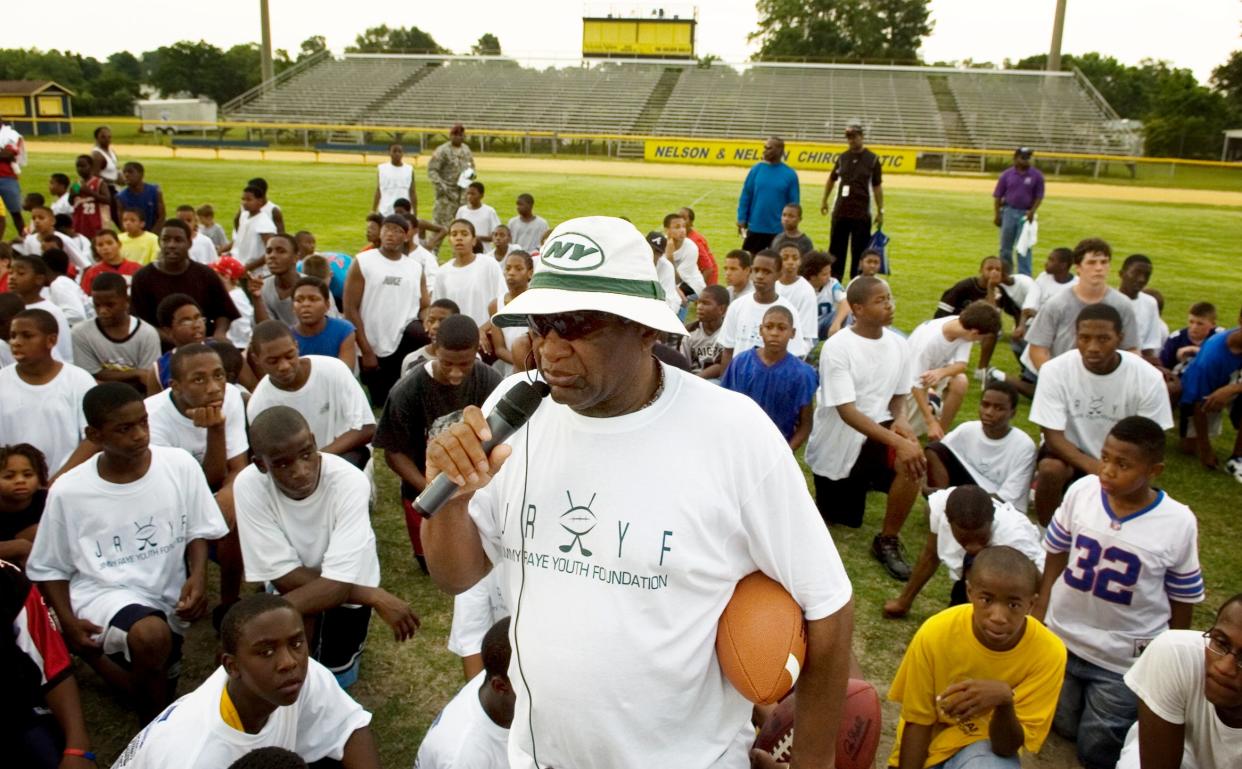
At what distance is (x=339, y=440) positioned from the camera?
6062mm

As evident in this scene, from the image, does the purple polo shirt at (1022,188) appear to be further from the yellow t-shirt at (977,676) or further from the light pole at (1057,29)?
the light pole at (1057,29)

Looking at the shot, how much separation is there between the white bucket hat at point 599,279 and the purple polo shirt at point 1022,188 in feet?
50.7

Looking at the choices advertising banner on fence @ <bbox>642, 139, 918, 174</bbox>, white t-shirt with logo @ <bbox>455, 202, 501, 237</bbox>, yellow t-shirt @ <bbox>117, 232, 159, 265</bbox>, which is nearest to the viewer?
yellow t-shirt @ <bbox>117, 232, 159, 265</bbox>

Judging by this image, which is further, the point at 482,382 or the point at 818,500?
the point at 818,500

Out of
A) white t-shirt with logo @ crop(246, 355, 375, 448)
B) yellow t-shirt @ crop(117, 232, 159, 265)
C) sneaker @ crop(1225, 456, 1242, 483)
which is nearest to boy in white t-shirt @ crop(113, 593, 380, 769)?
white t-shirt with logo @ crop(246, 355, 375, 448)

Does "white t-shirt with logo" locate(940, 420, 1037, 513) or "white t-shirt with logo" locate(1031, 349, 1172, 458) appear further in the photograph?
"white t-shirt with logo" locate(940, 420, 1037, 513)

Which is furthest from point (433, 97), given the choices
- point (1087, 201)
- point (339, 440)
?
point (339, 440)

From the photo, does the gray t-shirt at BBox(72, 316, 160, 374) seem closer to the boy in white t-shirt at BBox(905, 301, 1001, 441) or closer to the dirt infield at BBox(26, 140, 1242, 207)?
the boy in white t-shirt at BBox(905, 301, 1001, 441)

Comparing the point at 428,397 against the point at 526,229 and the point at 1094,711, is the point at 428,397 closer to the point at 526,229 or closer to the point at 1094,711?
the point at 1094,711

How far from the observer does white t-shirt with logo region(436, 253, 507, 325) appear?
9.17 metres

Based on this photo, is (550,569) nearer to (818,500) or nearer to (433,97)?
(818,500)

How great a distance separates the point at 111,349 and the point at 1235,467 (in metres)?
9.44

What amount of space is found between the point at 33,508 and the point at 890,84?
Result: 56.1 metres

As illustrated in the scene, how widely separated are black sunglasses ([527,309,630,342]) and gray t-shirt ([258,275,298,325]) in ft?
24.5
